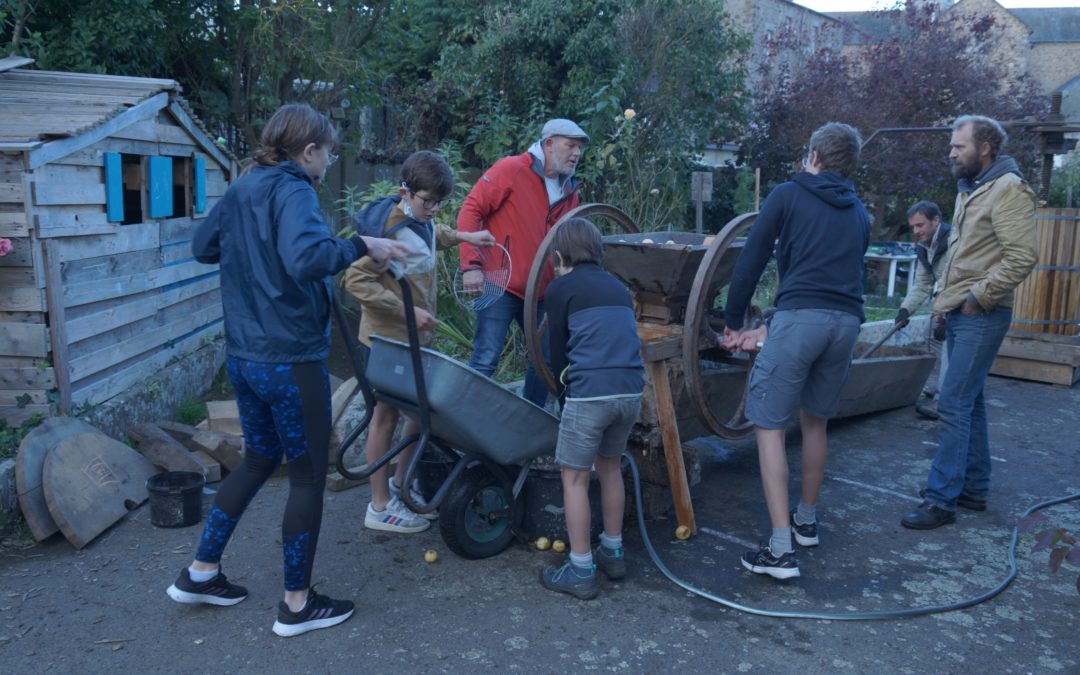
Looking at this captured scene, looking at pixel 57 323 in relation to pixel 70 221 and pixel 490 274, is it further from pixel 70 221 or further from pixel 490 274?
pixel 490 274

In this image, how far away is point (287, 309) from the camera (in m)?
2.96

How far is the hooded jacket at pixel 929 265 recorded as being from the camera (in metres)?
6.25

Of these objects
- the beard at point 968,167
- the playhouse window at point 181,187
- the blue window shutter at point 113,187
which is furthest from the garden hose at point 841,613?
the playhouse window at point 181,187

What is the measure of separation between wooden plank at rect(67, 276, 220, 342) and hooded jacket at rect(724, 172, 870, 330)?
12.0ft

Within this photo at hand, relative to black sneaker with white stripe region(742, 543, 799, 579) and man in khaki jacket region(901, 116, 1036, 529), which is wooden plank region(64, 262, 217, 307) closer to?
black sneaker with white stripe region(742, 543, 799, 579)

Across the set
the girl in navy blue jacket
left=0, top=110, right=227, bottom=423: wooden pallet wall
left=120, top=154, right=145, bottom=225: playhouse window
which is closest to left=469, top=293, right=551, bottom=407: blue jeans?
the girl in navy blue jacket

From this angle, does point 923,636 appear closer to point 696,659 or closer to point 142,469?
point 696,659

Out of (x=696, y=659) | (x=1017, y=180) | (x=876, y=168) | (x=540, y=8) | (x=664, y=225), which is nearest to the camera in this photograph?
(x=696, y=659)

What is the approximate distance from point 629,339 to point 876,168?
34.6 feet

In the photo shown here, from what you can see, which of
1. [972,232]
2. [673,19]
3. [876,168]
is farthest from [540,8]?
[972,232]

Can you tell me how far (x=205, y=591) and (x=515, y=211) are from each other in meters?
2.31

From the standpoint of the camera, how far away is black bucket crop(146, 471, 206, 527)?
4.17 m

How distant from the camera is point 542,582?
11.8ft

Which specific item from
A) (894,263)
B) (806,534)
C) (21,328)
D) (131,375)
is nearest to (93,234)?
(21,328)
